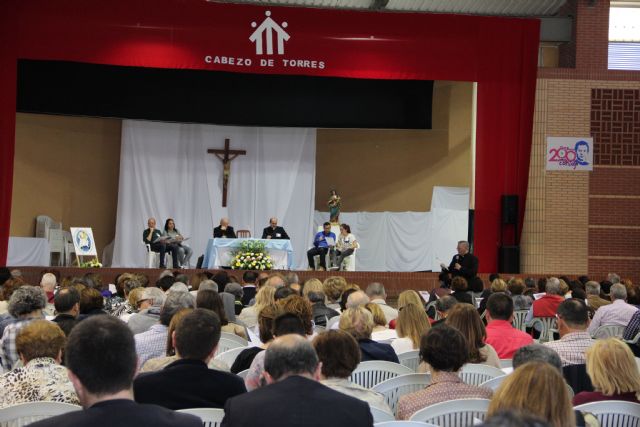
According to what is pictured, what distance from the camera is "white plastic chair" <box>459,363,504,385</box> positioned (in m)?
4.61

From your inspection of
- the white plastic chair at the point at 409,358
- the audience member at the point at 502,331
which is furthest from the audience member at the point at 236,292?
the white plastic chair at the point at 409,358

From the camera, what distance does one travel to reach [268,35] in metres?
15.5

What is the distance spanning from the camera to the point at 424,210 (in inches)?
760

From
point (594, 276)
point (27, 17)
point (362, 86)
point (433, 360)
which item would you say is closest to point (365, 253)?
point (362, 86)

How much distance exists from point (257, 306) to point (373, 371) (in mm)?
2677

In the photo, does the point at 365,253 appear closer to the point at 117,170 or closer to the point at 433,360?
the point at 117,170

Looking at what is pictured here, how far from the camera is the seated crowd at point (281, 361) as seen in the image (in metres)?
2.32

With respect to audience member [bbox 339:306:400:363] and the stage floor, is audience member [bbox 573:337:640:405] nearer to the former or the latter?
→ audience member [bbox 339:306:400:363]

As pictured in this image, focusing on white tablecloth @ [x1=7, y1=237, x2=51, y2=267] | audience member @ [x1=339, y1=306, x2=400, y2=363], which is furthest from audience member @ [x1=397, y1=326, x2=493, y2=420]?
white tablecloth @ [x1=7, y1=237, x2=51, y2=267]

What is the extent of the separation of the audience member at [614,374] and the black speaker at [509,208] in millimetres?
12453

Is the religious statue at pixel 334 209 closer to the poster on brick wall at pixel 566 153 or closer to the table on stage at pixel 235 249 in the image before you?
the table on stage at pixel 235 249

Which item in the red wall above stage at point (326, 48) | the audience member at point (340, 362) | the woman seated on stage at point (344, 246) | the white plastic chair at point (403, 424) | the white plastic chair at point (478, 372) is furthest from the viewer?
the woman seated on stage at point (344, 246)

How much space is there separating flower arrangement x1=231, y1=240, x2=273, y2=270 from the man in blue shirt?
3.20ft

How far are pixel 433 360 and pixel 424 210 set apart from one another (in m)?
15.6
